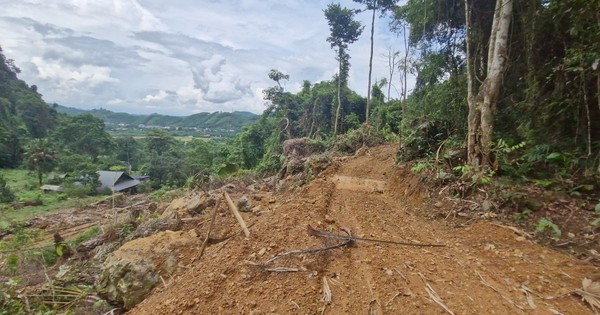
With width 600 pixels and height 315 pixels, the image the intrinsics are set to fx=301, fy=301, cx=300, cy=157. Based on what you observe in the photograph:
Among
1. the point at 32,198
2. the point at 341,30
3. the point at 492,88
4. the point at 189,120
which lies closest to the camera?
the point at 492,88

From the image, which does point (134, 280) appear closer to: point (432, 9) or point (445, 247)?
point (445, 247)

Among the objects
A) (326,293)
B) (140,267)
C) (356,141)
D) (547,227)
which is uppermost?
(356,141)

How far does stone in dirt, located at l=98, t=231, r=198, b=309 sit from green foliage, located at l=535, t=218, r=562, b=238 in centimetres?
447

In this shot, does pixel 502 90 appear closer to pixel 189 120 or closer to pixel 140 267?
pixel 140 267

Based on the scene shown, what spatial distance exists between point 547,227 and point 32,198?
36.1 meters

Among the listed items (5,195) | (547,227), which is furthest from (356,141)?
(5,195)

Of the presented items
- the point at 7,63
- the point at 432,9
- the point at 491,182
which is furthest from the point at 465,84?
the point at 7,63

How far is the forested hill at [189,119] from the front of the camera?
4670 inches

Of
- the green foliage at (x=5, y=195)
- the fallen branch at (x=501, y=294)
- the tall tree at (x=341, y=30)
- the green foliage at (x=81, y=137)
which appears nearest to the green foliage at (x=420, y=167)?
the fallen branch at (x=501, y=294)

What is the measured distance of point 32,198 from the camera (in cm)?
2727

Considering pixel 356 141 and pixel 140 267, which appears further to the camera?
pixel 356 141

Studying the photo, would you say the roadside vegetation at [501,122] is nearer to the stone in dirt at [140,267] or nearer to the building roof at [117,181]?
the stone in dirt at [140,267]

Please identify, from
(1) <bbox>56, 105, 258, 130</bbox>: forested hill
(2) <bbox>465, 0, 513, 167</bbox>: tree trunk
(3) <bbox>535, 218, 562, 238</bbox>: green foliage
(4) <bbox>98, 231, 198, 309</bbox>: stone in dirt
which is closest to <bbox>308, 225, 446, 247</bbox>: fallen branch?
(3) <bbox>535, 218, 562, 238</bbox>: green foliage

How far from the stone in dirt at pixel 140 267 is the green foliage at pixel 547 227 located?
4.47 m
